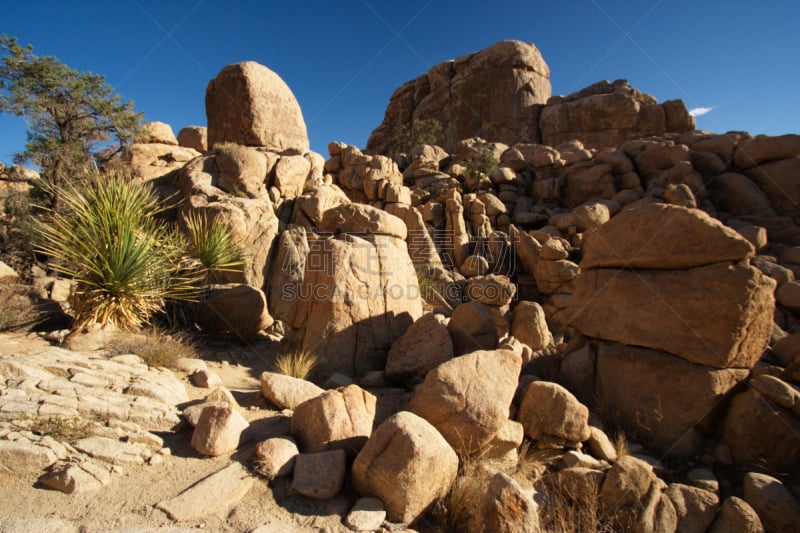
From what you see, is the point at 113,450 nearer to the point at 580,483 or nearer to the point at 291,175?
the point at 580,483

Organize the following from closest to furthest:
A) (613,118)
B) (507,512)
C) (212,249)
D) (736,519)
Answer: (507,512) → (736,519) → (212,249) → (613,118)

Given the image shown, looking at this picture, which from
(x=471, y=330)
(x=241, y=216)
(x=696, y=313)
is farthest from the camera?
(x=241, y=216)

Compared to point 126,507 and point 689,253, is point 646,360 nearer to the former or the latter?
point 689,253

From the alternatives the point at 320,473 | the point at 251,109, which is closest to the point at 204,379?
the point at 320,473

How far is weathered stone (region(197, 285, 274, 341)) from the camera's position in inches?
313

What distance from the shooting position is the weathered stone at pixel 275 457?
343 centimetres

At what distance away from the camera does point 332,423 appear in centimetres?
380

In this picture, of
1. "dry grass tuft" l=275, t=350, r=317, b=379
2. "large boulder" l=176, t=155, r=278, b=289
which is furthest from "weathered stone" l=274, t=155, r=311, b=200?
"dry grass tuft" l=275, t=350, r=317, b=379

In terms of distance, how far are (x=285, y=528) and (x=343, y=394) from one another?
1371mm

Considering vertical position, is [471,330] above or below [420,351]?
above

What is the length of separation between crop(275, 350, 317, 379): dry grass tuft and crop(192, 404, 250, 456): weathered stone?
1.76m

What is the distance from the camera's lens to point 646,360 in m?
4.99

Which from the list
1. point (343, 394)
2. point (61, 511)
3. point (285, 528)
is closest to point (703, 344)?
point (343, 394)

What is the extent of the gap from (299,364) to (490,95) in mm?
39624
